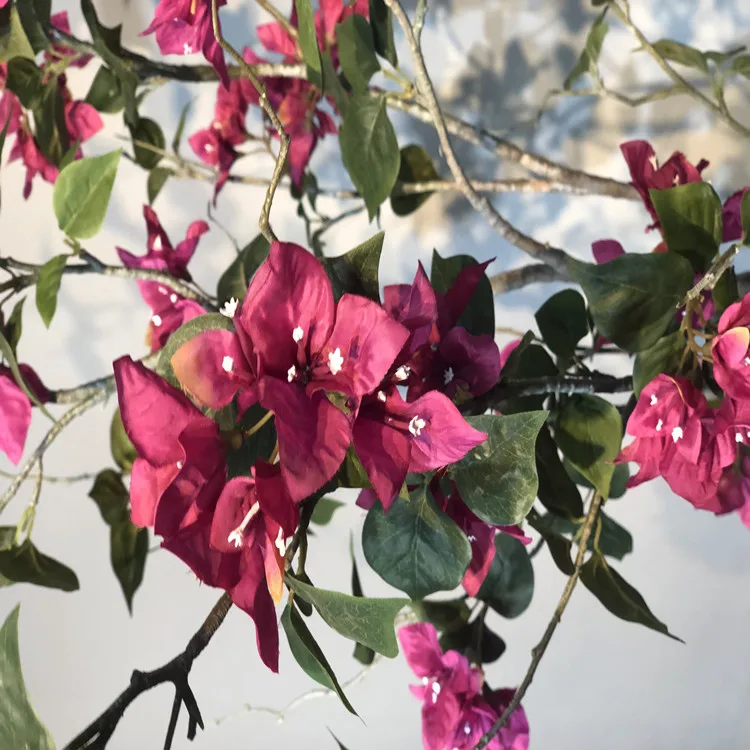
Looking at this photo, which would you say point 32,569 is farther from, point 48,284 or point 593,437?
point 593,437

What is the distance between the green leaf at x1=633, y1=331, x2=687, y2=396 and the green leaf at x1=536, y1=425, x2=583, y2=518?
0.10 m

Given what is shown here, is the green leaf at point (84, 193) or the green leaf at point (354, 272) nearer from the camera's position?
the green leaf at point (354, 272)

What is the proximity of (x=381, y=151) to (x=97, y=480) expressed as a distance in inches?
15.9

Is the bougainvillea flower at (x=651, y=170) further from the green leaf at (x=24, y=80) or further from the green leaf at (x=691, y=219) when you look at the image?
the green leaf at (x=24, y=80)

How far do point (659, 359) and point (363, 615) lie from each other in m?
0.23

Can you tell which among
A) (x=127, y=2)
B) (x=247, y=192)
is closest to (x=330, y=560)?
(x=247, y=192)

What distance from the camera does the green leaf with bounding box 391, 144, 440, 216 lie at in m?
0.67

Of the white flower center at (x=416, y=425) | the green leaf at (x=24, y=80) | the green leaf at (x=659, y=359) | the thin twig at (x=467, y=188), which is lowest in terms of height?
the white flower center at (x=416, y=425)

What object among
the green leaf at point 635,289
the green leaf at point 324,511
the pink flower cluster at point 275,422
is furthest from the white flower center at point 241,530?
the green leaf at point 324,511

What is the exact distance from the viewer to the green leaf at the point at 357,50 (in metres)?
0.49

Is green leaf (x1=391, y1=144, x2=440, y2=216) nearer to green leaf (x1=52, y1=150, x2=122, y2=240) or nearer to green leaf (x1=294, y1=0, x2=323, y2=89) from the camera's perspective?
green leaf (x1=294, y1=0, x2=323, y2=89)

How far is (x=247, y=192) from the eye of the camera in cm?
83

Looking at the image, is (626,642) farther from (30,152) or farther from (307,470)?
(30,152)

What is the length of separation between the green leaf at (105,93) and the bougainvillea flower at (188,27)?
20 cm
